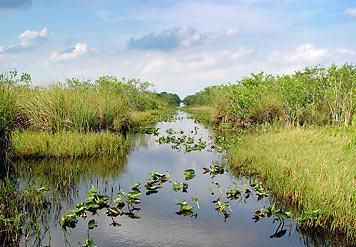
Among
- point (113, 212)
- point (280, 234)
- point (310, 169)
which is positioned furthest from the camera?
point (310, 169)

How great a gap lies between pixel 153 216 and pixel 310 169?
4.38 meters

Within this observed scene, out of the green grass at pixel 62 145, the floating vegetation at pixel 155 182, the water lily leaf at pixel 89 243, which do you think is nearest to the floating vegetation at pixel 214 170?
the floating vegetation at pixel 155 182

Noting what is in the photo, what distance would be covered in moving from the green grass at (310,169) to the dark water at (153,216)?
0.67 meters

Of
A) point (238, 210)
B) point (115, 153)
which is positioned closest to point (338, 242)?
point (238, 210)

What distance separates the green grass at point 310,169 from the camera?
6.73 m

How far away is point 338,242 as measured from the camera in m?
6.27

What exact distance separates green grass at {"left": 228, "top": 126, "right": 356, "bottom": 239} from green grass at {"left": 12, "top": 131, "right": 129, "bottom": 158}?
557 centimetres

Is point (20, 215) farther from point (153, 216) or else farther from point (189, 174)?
point (189, 174)

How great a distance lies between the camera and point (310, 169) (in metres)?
8.88

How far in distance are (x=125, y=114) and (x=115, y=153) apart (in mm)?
7456

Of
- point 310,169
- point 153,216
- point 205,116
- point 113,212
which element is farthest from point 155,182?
point 205,116

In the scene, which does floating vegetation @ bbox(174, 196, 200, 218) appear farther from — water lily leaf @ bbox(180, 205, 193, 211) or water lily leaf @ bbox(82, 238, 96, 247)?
water lily leaf @ bbox(82, 238, 96, 247)

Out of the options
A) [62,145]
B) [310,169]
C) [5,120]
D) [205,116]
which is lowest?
[310,169]

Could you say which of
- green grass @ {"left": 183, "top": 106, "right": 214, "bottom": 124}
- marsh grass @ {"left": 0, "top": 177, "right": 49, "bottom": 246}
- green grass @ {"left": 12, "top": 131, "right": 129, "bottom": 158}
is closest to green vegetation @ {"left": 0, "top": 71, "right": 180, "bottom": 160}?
green grass @ {"left": 12, "top": 131, "right": 129, "bottom": 158}
